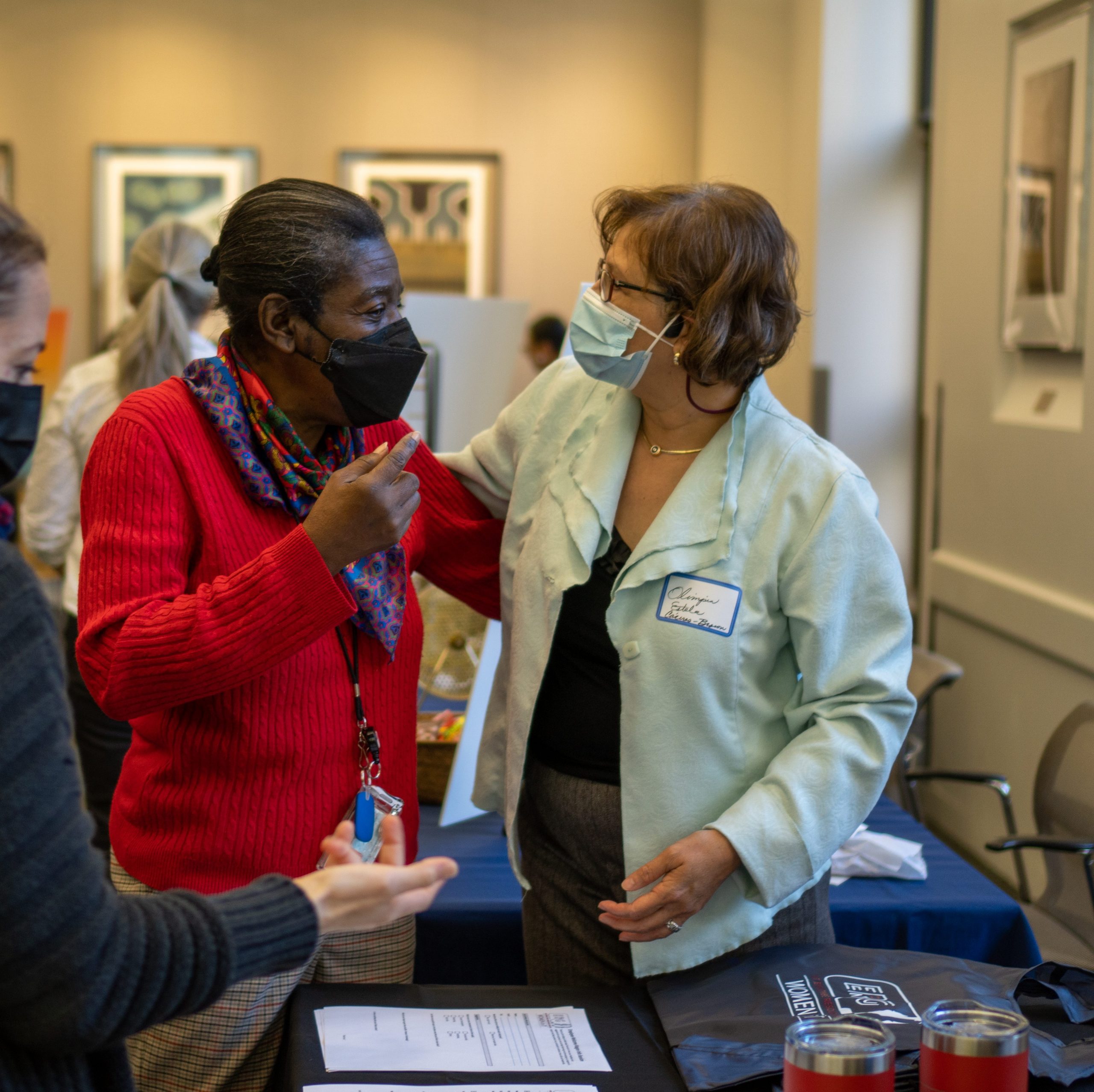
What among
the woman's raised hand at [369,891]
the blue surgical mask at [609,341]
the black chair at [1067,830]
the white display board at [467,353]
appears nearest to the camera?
the woman's raised hand at [369,891]

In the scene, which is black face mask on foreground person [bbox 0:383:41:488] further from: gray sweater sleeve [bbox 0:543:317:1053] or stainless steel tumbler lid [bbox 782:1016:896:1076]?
stainless steel tumbler lid [bbox 782:1016:896:1076]

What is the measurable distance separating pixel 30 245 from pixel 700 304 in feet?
2.56

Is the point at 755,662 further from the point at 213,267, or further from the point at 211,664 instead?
the point at 213,267

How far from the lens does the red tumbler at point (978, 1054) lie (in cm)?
96

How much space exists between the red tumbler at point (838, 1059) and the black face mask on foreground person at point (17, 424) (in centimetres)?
83

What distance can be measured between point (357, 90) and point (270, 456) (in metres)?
6.14

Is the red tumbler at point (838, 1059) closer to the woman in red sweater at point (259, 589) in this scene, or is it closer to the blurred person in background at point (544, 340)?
the woman in red sweater at point (259, 589)

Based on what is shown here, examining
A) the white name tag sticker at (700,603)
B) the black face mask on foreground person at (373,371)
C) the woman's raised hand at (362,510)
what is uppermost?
the black face mask on foreground person at (373,371)

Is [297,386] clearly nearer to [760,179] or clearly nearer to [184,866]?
[184,866]

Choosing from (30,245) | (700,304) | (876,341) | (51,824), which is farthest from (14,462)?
(876,341)

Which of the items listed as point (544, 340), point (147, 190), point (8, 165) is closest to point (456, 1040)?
point (544, 340)

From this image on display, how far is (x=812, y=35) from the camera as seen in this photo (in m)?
5.49

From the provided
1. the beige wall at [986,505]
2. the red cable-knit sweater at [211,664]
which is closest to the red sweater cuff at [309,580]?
the red cable-knit sweater at [211,664]

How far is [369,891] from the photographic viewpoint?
36.0 inches
